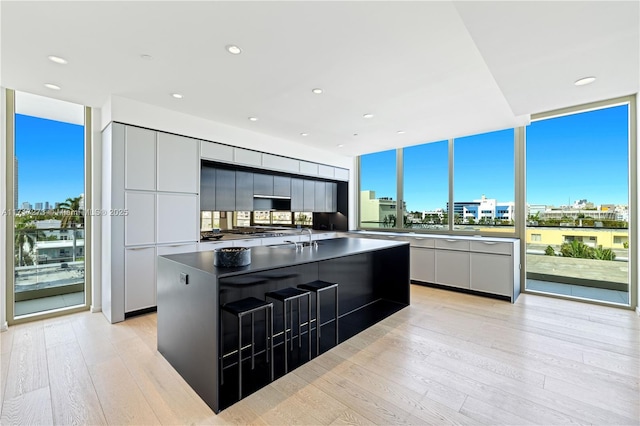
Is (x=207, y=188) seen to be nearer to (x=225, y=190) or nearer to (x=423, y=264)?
(x=225, y=190)

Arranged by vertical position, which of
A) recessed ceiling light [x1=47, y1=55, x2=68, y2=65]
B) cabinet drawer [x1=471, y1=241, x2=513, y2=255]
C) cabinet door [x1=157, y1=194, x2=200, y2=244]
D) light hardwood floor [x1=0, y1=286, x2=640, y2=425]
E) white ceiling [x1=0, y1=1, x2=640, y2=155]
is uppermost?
recessed ceiling light [x1=47, y1=55, x2=68, y2=65]

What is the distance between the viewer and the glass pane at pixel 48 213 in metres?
3.53

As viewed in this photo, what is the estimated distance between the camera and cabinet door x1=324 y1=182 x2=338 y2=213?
6.91m

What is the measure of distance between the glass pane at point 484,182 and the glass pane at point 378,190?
136cm

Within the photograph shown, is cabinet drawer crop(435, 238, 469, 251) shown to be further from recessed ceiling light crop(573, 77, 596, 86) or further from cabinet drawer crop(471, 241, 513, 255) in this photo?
recessed ceiling light crop(573, 77, 596, 86)

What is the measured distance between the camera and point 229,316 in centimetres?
249

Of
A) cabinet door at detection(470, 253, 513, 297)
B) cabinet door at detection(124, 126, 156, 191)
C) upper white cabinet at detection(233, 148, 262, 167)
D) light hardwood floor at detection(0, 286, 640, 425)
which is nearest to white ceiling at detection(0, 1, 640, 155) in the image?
cabinet door at detection(124, 126, 156, 191)

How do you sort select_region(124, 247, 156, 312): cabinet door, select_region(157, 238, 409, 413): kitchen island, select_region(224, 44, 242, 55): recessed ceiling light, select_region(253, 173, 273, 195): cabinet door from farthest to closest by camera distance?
select_region(253, 173, 273, 195): cabinet door < select_region(124, 247, 156, 312): cabinet door < select_region(224, 44, 242, 55): recessed ceiling light < select_region(157, 238, 409, 413): kitchen island

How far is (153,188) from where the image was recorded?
12.2 feet

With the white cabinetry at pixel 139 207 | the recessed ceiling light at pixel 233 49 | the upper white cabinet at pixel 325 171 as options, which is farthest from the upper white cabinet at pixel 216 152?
the upper white cabinet at pixel 325 171

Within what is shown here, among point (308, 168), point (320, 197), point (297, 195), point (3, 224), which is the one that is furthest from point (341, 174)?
point (3, 224)

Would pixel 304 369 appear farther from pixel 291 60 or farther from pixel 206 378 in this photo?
pixel 291 60

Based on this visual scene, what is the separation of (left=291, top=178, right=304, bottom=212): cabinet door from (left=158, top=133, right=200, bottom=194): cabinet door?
86.8 inches

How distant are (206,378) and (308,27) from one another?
2583mm
